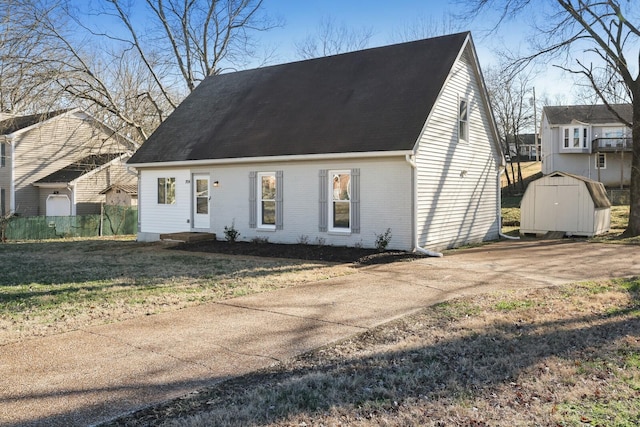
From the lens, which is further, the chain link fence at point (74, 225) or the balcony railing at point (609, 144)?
the balcony railing at point (609, 144)

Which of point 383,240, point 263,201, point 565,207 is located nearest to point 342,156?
point 383,240

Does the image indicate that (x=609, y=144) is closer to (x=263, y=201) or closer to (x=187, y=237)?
(x=263, y=201)

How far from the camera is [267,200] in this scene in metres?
16.0

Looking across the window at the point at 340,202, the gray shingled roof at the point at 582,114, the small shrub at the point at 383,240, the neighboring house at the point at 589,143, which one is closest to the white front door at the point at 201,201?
the window at the point at 340,202

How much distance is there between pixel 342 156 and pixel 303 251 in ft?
9.00

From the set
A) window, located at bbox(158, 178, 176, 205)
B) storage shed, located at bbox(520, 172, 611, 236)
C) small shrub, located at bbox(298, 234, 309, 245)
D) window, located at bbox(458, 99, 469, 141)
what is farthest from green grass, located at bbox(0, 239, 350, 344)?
storage shed, located at bbox(520, 172, 611, 236)

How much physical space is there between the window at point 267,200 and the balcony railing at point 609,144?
33533mm

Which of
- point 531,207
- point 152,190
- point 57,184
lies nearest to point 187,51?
point 57,184

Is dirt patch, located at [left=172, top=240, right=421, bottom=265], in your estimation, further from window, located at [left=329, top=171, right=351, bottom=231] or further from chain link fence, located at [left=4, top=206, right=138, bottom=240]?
chain link fence, located at [left=4, top=206, right=138, bottom=240]

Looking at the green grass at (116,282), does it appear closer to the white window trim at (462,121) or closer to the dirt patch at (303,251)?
the dirt patch at (303,251)

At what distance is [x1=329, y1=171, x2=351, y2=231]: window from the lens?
574 inches

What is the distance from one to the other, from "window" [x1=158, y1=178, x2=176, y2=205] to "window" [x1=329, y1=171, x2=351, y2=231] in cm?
648

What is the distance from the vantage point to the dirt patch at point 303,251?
1278 cm

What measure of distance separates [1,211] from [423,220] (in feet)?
81.0
